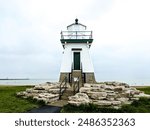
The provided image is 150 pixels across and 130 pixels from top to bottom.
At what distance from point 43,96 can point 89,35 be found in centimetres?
892

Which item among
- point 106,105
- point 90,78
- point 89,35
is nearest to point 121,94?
point 106,105

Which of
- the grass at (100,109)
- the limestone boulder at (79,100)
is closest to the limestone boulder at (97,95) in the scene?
the limestone boulder at (79,100)

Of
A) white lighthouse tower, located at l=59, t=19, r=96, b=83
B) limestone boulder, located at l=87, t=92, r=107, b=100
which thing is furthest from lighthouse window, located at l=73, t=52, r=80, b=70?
limestone boulder, located at l=87, t=92, r=107, b=100

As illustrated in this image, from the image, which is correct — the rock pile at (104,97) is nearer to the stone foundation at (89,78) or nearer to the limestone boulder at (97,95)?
the limestone boulder at (97,95)

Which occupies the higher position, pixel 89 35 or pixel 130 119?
pixel 89 35

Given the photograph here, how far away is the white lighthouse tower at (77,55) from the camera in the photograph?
22422mm

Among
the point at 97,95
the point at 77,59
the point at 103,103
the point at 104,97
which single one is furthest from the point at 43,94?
the point at 77,59

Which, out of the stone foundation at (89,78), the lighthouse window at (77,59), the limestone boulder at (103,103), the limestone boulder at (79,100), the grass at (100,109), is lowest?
the grass at (100,109)

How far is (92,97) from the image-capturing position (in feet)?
48.6

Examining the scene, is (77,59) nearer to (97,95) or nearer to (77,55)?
(77,55)

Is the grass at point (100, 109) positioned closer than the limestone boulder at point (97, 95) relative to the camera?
Yes

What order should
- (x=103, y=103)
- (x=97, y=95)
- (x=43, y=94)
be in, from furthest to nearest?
(x=43, y=94)
(x=97, y=95)
(x=103, y=103)

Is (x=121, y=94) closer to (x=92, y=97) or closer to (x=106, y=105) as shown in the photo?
(x=92, y=97)

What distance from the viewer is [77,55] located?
23.0 meters
